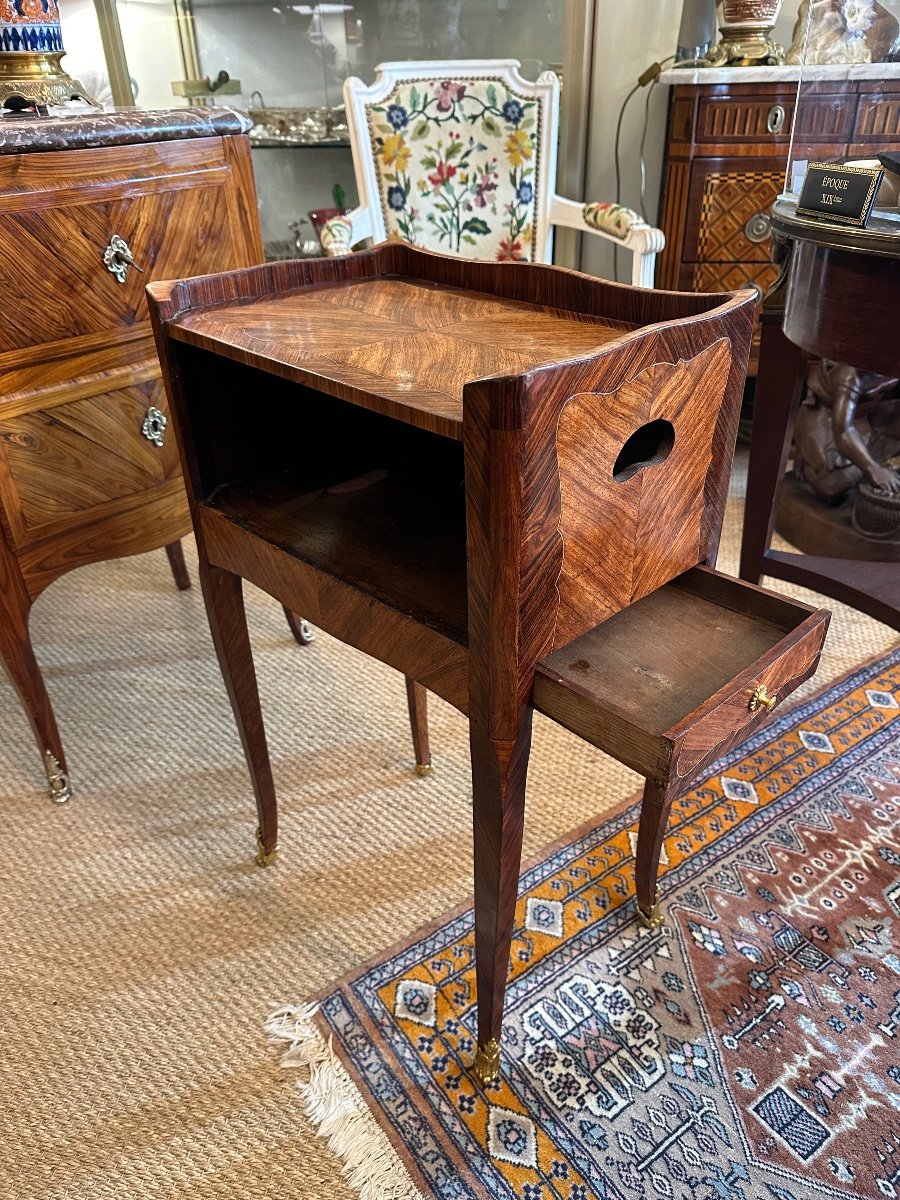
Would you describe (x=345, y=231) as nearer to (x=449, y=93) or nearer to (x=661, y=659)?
(x=449, y=93)

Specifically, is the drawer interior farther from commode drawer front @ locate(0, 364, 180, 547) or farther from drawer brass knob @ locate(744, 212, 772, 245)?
drawer brass knob @ locate(744, 212, 772, 245)

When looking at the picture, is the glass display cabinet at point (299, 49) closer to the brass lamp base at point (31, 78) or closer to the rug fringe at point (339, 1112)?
the brass lamp base at point (31, 78)

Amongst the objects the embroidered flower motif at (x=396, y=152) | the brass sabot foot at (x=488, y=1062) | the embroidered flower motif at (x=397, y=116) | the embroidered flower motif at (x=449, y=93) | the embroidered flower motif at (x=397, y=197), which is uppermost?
the embroidered flower motif at (x=449, y=93)

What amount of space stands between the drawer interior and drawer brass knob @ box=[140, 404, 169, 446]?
2.76 feet

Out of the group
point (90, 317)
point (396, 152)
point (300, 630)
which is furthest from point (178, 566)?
point (396, 152)

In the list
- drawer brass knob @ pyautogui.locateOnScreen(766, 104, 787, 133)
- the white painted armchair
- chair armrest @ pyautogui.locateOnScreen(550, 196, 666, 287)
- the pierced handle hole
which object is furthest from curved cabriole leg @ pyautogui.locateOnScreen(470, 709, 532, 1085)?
drawer brass knob @ pyautogui.locateOnScreen(766, 104, 787, 133)

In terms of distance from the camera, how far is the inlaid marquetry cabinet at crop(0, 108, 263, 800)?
1166 mm

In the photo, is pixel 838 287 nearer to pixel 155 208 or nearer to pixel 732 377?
pixel 732 377

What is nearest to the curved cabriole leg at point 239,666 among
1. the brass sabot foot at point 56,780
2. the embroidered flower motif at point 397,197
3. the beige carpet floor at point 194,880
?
the beige carpet floor at point 194,880

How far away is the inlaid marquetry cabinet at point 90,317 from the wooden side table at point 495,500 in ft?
1.13

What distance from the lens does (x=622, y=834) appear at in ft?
4.35

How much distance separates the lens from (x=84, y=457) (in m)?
1.30

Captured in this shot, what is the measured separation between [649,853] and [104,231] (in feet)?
3.55

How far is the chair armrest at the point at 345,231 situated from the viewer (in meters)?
1.80
